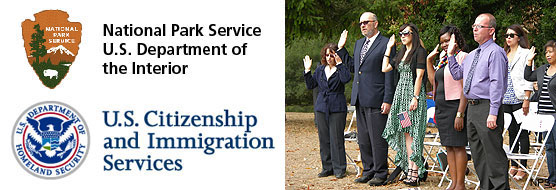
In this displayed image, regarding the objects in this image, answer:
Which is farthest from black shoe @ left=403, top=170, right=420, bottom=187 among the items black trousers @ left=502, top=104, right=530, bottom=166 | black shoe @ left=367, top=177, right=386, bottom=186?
black trousers @ left=502, top=104, right=530, bottom=166

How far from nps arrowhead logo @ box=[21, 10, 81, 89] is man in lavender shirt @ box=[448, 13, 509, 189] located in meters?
3.85

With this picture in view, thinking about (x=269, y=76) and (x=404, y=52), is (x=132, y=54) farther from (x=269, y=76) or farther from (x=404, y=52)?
(x=404, y=52)

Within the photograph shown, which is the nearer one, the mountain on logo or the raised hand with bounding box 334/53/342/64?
the mountain on logo

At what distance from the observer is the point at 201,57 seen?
429 centimetres

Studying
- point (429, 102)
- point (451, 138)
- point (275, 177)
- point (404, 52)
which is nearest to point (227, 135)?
point (275, 177)

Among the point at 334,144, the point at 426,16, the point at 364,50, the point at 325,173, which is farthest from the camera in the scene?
the point at 426,16

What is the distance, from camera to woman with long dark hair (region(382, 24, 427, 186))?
321 inches

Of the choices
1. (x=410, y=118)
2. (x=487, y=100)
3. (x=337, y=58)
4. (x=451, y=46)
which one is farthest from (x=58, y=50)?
(x=337, y=58)

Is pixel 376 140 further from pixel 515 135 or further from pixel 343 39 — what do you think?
pixel 515 135

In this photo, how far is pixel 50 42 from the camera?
4211 millimetres

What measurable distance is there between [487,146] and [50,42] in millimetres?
4122

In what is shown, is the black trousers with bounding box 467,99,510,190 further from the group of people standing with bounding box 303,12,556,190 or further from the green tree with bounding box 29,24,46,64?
the green tree with bounding box 29,24,46,64

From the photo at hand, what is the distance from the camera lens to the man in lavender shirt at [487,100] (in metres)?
6.61

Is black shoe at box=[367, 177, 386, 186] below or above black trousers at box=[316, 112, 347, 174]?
below
